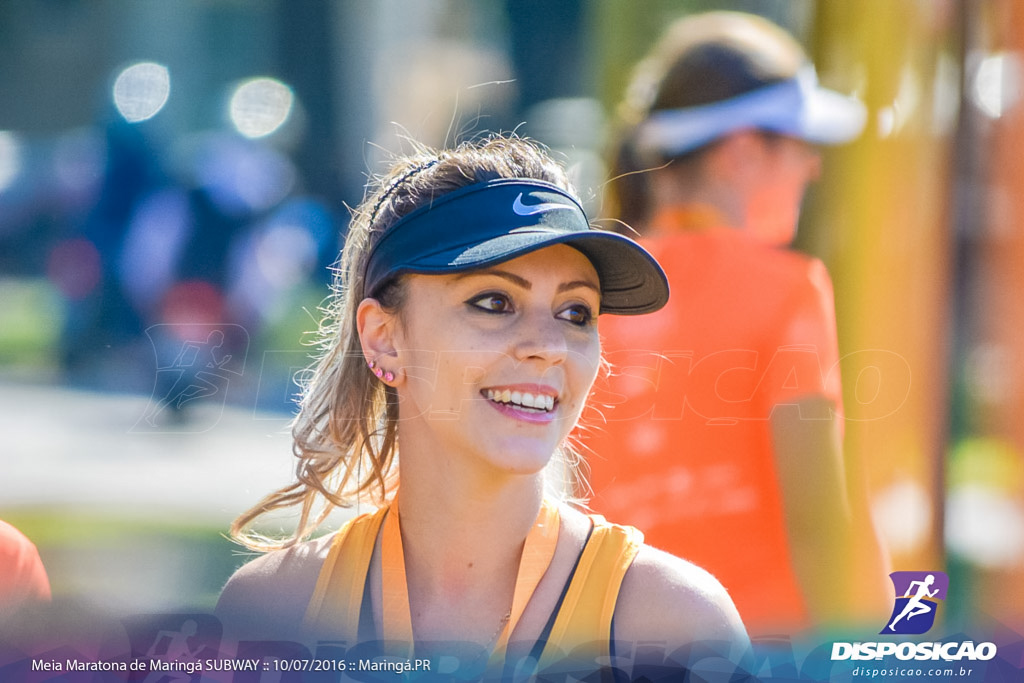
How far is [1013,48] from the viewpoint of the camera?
2.11m

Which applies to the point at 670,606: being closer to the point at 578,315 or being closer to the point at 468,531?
the point at 468,531

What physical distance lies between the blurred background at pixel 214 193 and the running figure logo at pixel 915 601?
9 cm

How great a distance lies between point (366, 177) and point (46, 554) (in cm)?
94

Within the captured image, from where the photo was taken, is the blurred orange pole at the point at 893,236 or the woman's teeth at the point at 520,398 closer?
the woman's teeth at the point at 520,398

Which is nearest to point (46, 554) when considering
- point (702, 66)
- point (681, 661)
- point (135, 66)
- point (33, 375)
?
point (33, 375)

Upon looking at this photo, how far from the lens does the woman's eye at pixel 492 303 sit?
1.58m

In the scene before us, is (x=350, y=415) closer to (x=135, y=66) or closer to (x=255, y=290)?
(x=255, y=290)

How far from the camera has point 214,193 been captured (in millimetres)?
1911

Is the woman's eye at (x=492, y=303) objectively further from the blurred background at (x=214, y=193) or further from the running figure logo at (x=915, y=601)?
the running figure logo at (x=915, y=601)

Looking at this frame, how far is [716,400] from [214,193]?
1.06 metres

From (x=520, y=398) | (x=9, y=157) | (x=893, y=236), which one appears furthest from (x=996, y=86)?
(x=9, y=157)

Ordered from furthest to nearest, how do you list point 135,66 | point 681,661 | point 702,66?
point 702,66 → point 135,66 → point 681,661

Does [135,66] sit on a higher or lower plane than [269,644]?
higher

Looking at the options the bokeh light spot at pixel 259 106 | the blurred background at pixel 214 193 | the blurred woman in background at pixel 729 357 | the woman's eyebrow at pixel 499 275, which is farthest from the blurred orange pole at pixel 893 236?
the bokeh light spot at pixel 259 106
